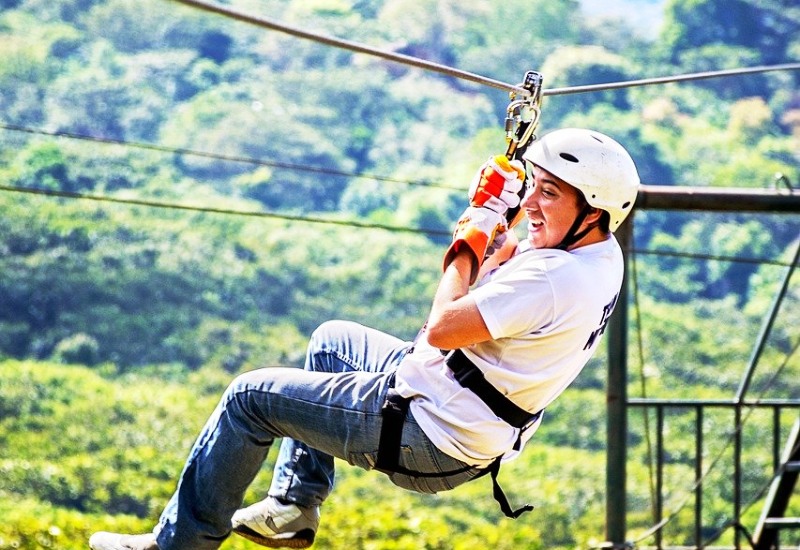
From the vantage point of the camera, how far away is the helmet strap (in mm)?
2770

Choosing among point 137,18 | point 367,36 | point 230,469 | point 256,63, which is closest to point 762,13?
point 367,36

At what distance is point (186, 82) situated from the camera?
38094 mm

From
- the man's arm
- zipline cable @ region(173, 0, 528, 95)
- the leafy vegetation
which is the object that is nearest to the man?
the man's arm

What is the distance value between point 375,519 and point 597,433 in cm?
1096

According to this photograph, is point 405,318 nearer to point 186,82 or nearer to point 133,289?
point 133,289

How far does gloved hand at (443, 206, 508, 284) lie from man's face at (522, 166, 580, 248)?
0.09m

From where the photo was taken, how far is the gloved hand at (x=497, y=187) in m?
2.76

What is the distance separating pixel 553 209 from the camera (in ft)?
9.12

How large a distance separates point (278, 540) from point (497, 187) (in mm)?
1066

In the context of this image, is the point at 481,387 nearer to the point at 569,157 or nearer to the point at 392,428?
the point at 392,428

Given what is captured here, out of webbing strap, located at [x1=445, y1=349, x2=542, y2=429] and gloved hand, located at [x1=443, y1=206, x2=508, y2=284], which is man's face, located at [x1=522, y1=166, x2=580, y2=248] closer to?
gloved hand, located at [x1=443, y1=206, x2=508, y2=284]

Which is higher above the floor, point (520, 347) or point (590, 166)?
point (590, 166)

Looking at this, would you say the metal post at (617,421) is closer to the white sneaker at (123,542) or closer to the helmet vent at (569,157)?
the helmet vent at (569,157)

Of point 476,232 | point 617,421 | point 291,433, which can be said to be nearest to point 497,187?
point 476,232
